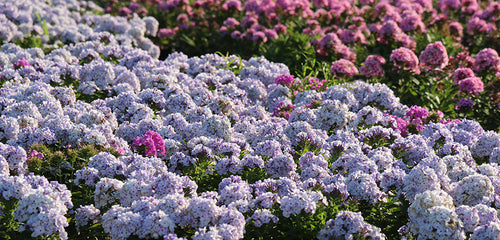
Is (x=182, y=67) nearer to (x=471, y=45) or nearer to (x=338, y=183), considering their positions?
(x=338, y=183)

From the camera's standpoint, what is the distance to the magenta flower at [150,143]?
633 centimetres

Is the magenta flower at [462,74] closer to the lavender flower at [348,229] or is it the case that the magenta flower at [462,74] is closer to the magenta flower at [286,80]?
the magenta flower at [286,80]

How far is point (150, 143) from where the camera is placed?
249 inches

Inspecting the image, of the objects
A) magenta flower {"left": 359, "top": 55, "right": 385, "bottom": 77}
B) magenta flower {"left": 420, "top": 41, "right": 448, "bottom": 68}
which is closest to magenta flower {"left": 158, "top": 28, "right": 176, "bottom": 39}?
magenta flower {"left": 359, "top": 55, "right": 385, "bottom": 77}

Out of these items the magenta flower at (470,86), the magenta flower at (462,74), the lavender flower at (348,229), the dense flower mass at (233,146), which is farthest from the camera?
the magenta flower at (462,74)

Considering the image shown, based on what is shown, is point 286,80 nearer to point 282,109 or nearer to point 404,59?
point 282,109

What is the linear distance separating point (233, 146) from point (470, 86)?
455 centimetres

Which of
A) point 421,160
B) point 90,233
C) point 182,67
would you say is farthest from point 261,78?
point 90,233

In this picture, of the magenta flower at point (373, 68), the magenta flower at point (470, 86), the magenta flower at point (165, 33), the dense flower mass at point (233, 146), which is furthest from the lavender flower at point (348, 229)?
the magenta flower at point (165, 33)

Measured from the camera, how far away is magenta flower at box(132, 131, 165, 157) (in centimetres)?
633

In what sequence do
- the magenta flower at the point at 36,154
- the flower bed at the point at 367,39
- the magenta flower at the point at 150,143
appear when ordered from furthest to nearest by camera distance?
the flower bed at the point at 367,39
the magenta flower at the point at 150,143
the magenta flower at the point at 36,154

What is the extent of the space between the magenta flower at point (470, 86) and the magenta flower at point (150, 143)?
5.09m

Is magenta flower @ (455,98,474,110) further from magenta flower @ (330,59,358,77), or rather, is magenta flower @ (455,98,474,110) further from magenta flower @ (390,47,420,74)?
magenta flower @ (330,59,358,77)

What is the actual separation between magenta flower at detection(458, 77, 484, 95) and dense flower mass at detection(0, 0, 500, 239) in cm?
2
